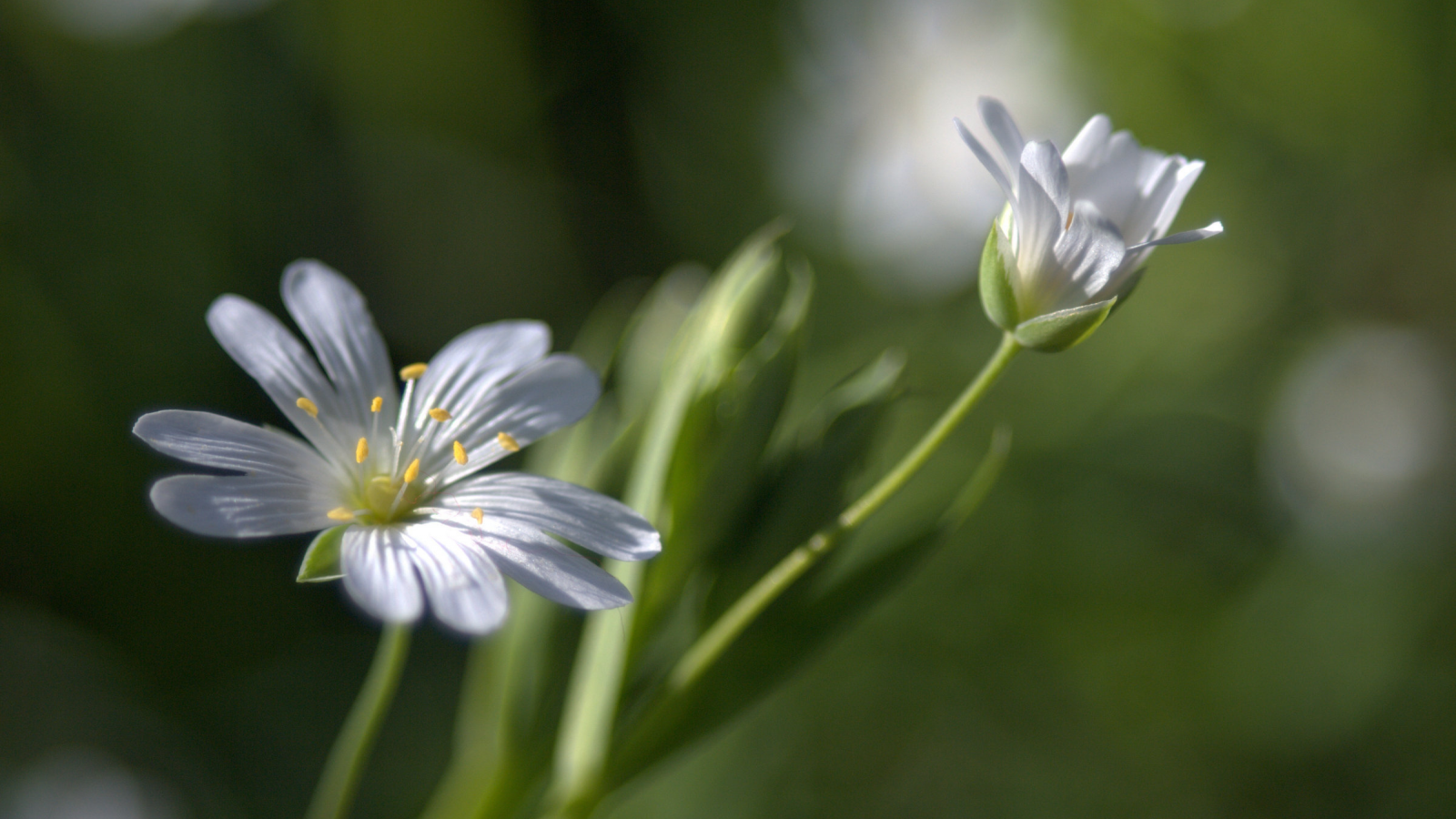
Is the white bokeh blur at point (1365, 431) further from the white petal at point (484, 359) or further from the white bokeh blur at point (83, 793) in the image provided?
the white bokeh blur at point (83, 793)

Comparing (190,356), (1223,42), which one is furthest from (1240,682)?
(190,356)

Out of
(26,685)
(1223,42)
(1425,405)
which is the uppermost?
(26,685)

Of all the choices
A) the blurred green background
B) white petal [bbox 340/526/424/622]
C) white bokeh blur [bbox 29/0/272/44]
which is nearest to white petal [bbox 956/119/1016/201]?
white petal [bbox 340/526/424/622]

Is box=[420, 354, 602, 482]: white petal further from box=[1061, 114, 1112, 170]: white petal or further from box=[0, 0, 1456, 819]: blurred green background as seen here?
box=[0, 0, 1456, 819]: blurred green background

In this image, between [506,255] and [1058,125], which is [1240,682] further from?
[506,255]

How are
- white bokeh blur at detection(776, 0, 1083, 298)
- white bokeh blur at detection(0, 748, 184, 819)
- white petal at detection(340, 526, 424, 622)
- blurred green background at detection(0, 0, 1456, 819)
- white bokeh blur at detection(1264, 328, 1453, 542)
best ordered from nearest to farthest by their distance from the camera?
white petal at detection(340, 526, 424, 622) → white bokeh blur at detection(0, 748, 184, 819) → blurred green background at detection(0, 0, 1456, 819) → white bokeh blur at detection(1264, 328, 1453, 542) → white bokeh blur at detection(776, 0, 1083, 298)

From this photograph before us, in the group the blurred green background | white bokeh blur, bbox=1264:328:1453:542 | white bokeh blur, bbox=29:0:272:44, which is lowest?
white bokeh blur, bbox=1264:328:1453:542

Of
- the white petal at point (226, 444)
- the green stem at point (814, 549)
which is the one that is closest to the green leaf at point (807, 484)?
the green stem at point (814, 549)
